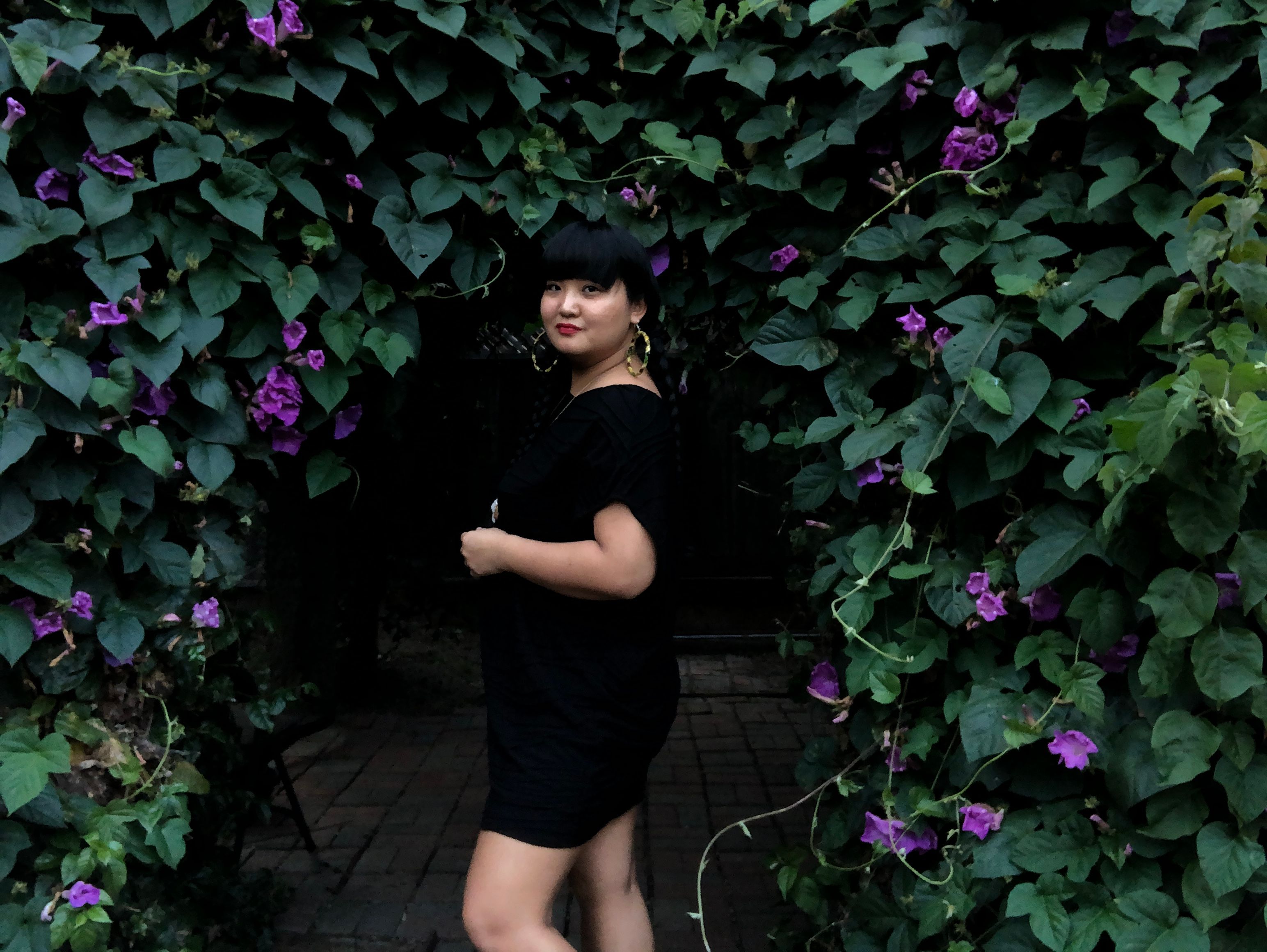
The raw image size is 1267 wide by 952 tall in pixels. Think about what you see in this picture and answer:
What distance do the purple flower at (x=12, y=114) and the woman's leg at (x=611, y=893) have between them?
63.4 inches

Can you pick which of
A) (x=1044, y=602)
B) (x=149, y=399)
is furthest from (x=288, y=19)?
(x=1044, y=602)

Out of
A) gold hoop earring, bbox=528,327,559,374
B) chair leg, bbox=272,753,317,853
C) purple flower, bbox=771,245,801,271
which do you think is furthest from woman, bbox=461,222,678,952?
chair leg, bbox=272,753,317,853

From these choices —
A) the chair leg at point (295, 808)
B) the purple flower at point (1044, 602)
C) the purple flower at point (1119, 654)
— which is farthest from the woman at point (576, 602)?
the chair leg at point (295, 808)

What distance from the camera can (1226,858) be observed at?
1.76m

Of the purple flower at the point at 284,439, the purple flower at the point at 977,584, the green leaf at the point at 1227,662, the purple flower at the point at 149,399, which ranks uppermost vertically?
the purple flower at the point at 149,399

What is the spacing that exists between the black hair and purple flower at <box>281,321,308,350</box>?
1.51 feet

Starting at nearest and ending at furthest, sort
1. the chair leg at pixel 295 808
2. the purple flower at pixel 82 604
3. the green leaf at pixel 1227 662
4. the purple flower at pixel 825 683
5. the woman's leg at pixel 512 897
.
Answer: the green leaf at pixel 1227 662
the woman's leg at pixel 512 897
the purple flower at pixel 82 604
the purple flower at pixel 825 683
the chair leg at pixel 295 808

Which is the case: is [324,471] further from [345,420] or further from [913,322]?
[913,322]

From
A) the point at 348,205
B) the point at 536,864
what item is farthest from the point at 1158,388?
the point at 348,205

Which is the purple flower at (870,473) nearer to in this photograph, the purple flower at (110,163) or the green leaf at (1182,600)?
the green leaf at (1182,600)

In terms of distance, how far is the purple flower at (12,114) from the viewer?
190cm

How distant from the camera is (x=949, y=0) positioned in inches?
80.7

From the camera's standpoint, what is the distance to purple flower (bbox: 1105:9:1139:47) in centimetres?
197

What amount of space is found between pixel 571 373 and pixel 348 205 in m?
0.53
